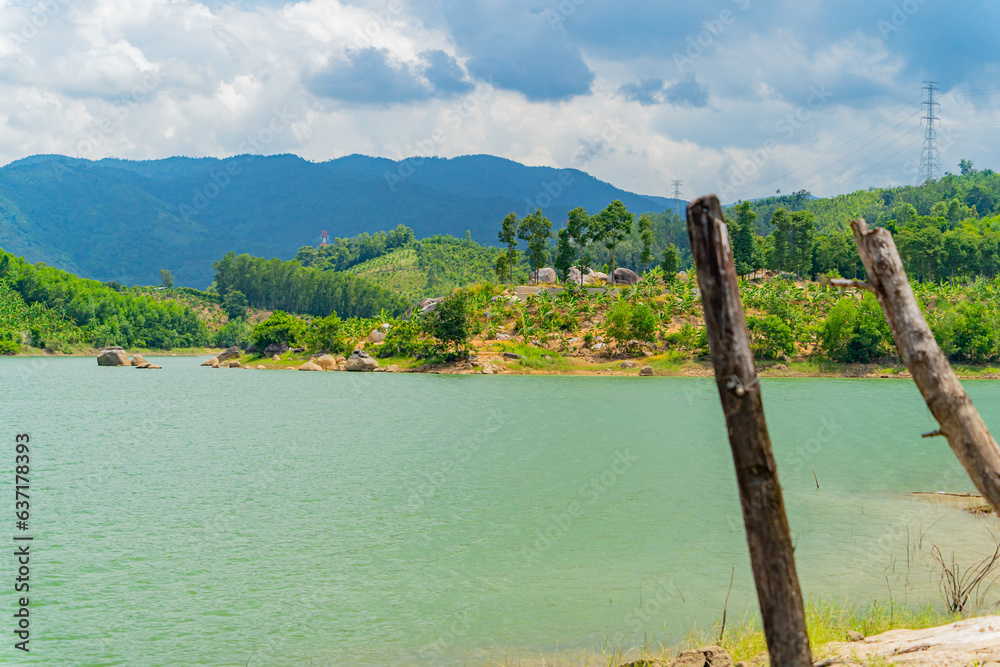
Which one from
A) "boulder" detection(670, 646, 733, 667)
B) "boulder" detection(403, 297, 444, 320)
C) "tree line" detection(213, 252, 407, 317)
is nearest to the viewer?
"boulder" detection(670, 646, 733, 667)

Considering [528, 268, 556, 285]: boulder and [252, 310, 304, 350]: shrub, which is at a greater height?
[528, 268, 556, 285]: boulder

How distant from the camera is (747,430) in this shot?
4660 millimetres

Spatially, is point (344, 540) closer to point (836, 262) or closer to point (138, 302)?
point (836, 262)

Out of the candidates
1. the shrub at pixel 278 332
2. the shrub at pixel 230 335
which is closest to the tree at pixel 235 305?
the shrub at pixel 230 335

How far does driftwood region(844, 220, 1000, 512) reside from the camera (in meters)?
5.38

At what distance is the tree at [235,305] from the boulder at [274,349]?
76.6m

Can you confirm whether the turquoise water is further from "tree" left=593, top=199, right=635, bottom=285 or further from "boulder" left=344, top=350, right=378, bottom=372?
"tree" left=593, top=199, right=635, bottom=285

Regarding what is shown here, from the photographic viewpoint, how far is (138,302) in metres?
136

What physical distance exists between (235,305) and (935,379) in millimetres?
174903

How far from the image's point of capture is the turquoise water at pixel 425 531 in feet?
36.5

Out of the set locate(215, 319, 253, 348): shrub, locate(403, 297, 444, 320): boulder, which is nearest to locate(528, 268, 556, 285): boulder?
locate(403, 297, 444, 320): boulder

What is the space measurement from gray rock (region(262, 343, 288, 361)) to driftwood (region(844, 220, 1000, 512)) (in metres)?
91.0

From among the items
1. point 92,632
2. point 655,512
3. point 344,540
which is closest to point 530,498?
point 655,512

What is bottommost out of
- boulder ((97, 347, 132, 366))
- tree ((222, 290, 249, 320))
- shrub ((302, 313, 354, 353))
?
boulder ((97, 347, 132, 366))
